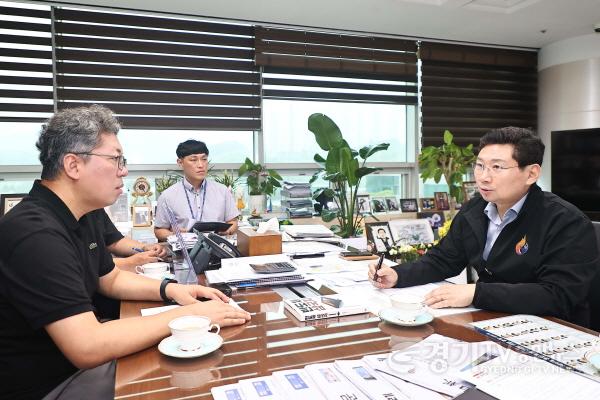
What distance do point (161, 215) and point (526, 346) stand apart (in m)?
2.51

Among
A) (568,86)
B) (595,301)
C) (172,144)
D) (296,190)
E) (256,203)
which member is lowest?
(595,301)

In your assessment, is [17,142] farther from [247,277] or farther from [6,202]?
[247,277]

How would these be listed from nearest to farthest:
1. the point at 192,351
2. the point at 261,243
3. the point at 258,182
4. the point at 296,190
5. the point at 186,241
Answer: the point at 192,351, the point at 261,243, the point at 186,241, the point at 258,182, the point at 296,190

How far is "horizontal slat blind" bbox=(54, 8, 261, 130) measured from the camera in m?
3.53

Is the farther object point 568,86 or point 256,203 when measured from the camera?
point 568,86

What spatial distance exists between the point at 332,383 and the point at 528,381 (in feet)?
1.18

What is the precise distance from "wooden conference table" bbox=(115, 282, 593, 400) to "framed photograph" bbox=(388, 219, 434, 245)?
1255mm

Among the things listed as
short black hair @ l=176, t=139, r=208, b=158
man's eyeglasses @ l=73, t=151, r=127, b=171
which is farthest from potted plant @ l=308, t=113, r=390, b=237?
man's eyeglasses @ l=73, t=151, r=127, b=171

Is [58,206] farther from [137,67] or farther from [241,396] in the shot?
[137,67]

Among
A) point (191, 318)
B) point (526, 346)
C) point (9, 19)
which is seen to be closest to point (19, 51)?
point (9, 19)

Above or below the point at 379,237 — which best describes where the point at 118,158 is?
above

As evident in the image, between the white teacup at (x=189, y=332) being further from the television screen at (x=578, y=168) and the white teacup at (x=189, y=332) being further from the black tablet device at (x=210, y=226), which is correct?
the television screen at (x=578, y=168)

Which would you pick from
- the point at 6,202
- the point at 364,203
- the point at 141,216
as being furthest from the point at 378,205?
the point at 6,202

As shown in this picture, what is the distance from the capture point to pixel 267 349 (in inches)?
37.2
